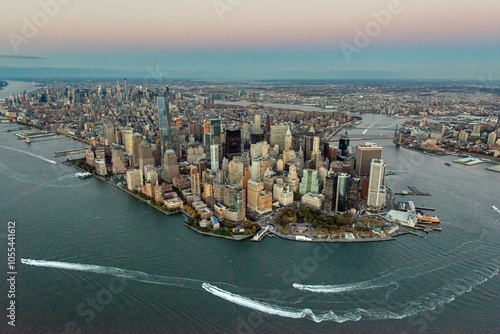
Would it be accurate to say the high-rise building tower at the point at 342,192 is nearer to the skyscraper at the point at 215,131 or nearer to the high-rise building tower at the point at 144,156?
the high-rise building tower at the point at 144,156

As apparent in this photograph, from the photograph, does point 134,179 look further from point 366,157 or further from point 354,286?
point 366,157

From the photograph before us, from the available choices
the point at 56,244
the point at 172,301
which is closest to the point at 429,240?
the point at 172,301

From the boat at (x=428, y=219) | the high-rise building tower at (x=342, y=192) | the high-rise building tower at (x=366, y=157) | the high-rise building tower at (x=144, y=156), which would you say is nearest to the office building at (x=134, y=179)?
the high-rise building tower at (x=144, y=156)

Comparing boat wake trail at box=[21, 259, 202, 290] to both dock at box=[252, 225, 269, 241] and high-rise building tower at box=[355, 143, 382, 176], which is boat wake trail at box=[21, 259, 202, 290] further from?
high-rise building tower at box=[355, 143, 382, 176]

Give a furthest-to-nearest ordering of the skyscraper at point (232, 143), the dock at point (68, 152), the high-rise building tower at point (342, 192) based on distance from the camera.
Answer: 1. the dock at point (68, 152)
2. the skyscraper at point (232, 143)
3. the high-rise building tower at point (342, 192)

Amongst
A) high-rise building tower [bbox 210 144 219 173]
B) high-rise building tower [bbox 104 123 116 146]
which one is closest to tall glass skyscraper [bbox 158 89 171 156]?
high-rise building tower [bbox 104 123 116 146]

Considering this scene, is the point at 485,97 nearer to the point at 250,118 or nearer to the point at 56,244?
the point at 250,118
